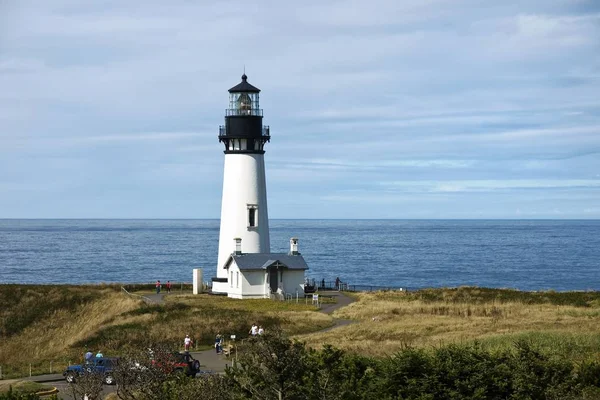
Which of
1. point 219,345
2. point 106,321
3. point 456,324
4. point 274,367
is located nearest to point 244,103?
point 106,321

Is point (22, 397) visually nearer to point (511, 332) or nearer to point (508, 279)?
point (511, 332)

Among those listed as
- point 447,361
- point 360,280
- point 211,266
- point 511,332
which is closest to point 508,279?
point 360,280

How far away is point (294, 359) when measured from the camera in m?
19.4

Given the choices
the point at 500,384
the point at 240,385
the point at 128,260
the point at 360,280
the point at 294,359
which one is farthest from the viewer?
the point at 128,260

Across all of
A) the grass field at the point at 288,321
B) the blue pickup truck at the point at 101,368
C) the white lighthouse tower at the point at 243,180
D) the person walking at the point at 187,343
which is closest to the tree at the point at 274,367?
the grass field at the point at 288,321

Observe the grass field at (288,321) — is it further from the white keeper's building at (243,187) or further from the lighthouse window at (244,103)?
the lighthouse window at (244,103)

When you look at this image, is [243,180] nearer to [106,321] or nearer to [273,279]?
[273,279]

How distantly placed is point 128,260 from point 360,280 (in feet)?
153

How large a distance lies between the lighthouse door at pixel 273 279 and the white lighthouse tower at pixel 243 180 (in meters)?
3.24

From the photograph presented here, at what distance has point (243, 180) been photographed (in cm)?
6016

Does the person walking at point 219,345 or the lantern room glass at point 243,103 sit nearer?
the person walking at point 219,345

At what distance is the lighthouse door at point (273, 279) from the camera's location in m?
57.4

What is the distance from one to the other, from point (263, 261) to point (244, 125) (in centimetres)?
941

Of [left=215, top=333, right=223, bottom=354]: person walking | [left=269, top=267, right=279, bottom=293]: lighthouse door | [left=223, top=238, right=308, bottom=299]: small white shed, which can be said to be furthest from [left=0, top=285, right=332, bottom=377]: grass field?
[left=269, top=267, right=279, bottom=293]: lighthouse door
